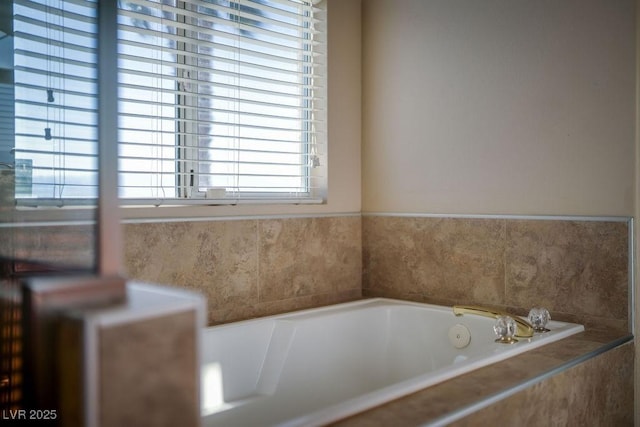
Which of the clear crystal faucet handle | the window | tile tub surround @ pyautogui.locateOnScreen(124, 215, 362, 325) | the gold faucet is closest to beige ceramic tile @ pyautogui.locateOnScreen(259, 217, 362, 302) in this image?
tile tub surround @ pyautogui.locateOnScreen(124, 215, 362, 325)

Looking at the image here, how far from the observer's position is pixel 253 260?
2.59m

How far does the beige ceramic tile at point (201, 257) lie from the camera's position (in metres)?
2.22

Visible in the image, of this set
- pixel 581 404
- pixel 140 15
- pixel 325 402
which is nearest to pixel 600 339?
pixel 581 404

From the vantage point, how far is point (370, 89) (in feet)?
10.1

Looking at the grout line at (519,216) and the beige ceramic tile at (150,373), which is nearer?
the beige ceramic tile at (150,373)

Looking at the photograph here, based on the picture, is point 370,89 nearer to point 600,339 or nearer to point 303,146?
point 303,146

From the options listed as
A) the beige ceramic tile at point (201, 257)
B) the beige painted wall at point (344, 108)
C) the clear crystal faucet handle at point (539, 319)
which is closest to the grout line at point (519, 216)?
the beige painted wall at point (344, 108)

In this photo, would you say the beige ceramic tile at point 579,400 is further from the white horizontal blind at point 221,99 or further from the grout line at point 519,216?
the white horizontal blind at point 221,99

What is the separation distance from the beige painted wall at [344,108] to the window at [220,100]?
0.06 meters

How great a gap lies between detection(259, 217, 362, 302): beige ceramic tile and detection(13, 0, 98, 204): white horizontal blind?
1328 mm

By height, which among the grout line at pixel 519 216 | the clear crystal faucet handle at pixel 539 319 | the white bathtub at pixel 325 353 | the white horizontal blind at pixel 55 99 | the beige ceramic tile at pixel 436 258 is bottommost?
the white bathtub at pixel 325 353

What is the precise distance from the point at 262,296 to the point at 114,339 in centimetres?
177

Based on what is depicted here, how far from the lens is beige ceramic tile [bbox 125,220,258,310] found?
2223mm

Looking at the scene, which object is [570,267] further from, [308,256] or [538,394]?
[308,256]
